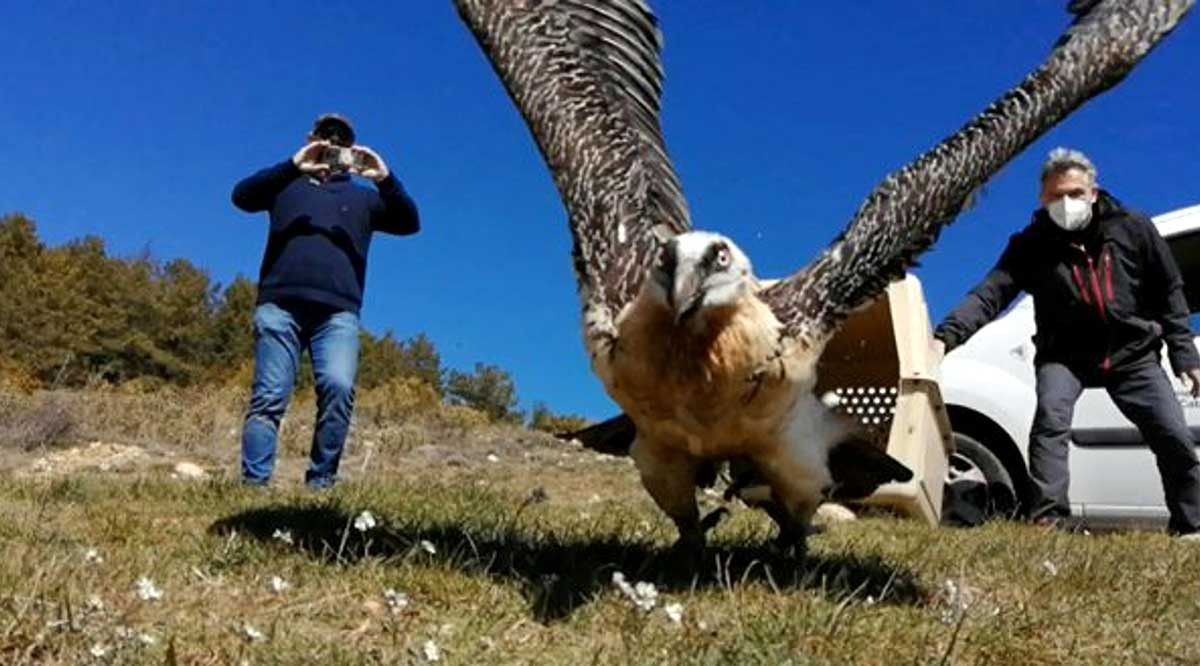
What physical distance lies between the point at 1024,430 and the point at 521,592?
232 inches

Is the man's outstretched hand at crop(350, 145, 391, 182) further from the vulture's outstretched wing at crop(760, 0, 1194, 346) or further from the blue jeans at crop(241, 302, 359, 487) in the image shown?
the vulture's outstretched wing at crop(760, 0, 1194, 346)

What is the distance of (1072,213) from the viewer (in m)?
7.73

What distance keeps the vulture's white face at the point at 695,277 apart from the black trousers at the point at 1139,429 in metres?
4.32

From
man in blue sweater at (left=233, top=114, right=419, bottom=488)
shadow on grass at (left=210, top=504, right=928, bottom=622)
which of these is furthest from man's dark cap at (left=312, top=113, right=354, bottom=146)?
shadow on grass at (left=210, top=504, right=928, bottom=622)

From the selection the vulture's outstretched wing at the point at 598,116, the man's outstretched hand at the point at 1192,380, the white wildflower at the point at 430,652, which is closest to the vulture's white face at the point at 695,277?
the vulture's outstretched wing at the point at 598,116

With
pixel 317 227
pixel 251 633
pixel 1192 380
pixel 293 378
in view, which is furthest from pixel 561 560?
pixel 1192 380

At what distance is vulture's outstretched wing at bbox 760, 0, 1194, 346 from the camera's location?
458 cm

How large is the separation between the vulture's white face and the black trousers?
4.32m

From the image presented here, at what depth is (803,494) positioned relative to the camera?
15.8 ft

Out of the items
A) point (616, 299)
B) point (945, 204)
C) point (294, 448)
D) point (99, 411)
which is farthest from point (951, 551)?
point (99, 411)

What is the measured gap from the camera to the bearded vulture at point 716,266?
4203 millimetres

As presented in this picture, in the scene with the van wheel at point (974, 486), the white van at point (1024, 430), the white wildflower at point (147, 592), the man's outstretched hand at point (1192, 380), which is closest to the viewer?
the white wildflower at point (147, 592)

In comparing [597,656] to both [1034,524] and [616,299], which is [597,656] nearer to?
[616,299]

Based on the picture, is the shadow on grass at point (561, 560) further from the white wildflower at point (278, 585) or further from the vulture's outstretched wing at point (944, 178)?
the vulture's outstretched wing at point (944, 178)
